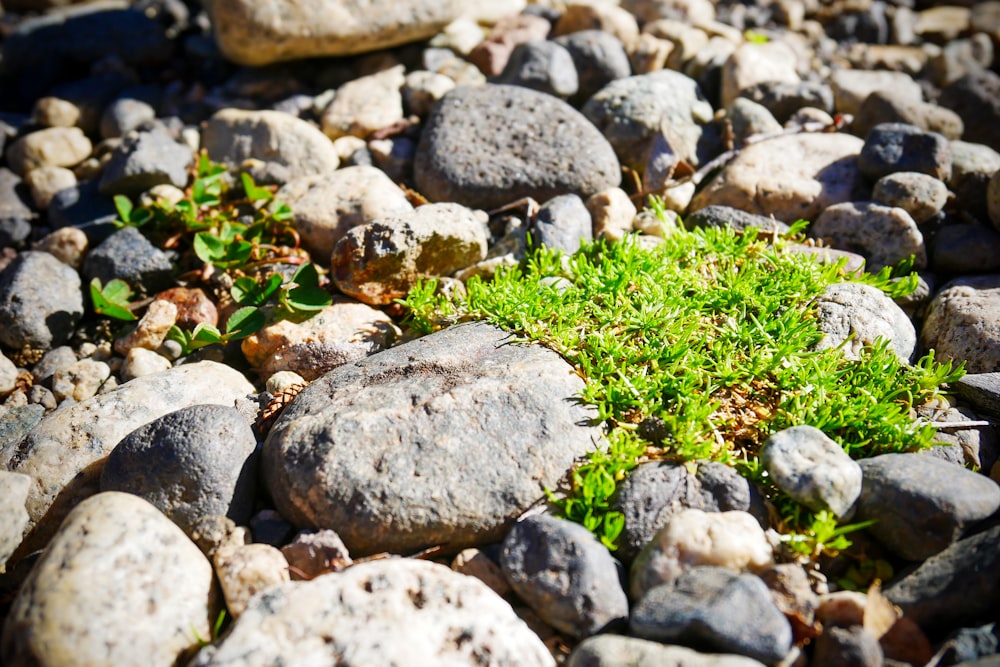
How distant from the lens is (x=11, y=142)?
6203 mm

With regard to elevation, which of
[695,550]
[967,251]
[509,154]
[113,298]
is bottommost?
[113,298]

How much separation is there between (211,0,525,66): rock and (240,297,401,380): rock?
2.87 meters

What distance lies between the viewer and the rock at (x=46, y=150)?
5941 millimetres

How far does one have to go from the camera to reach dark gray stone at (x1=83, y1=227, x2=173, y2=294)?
4934 millimetres

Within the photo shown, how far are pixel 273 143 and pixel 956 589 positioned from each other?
520 centimetres

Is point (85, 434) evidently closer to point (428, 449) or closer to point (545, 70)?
point (428, 449)

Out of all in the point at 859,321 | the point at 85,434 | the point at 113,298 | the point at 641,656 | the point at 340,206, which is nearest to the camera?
the point at 641,656

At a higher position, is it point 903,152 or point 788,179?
point 903,152

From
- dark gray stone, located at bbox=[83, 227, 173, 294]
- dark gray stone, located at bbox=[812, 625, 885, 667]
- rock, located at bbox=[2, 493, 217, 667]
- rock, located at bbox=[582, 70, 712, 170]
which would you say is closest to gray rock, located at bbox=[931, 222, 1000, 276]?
rock, located at bbox=[582, 70, 712, 170]

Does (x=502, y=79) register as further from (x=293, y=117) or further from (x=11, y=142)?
(x=11, y=142)

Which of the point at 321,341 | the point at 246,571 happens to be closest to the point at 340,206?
the point at 321,341

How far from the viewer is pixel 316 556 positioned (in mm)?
3215

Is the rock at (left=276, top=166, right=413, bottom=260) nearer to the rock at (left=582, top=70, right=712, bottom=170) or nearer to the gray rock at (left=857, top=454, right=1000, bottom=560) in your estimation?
the rock at (left=582, top=70, right=712, bottom=170)

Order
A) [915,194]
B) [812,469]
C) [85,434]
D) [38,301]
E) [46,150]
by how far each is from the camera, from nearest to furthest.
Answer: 1. [812,469]
2. [85,434]
3. [38,301]
4. [915,194]
5. [46,150]
